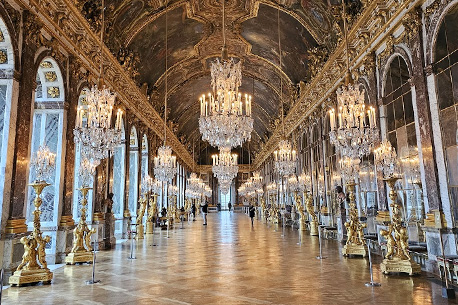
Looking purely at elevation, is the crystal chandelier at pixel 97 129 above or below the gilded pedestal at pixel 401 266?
above

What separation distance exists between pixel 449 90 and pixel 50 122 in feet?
30.0

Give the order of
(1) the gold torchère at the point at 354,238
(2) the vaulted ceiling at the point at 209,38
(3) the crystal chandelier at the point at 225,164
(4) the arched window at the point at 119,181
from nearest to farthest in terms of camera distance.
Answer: (1) the gold torchère at the point at 354,238
(2) the vaulted ceiling at the point at 209,38
(3) the crystal chandelier at the point at 225,164
(4) the arched window at the point at 119,181

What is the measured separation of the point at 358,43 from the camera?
32.1ft

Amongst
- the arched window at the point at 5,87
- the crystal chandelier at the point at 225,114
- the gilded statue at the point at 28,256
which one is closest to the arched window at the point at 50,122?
the arched window at the point at 5,87

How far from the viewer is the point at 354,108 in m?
6.85

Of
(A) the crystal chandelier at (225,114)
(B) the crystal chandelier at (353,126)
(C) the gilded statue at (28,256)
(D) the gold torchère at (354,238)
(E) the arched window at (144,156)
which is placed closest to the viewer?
(C) the gilded statue at (28,256)

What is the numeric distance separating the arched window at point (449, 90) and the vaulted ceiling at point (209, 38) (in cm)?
532

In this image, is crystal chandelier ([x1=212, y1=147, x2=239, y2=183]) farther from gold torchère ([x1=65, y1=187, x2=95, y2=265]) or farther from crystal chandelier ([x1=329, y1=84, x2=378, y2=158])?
crystal chandelier ([x1=329, y1=84, x2=378, y2=158])

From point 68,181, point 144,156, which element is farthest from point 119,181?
point 68,181

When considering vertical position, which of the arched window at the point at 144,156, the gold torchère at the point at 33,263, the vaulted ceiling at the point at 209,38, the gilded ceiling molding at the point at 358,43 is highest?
the vaulted ceiling at the point at 209,38

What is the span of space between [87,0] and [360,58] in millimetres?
8084

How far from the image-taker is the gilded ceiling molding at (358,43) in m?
7.71

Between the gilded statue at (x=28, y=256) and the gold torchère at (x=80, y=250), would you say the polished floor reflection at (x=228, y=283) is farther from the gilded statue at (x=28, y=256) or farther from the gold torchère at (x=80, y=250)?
the gilded statue at (x=28, y=256)

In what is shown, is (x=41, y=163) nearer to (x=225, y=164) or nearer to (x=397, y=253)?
(x=397, y=253)
